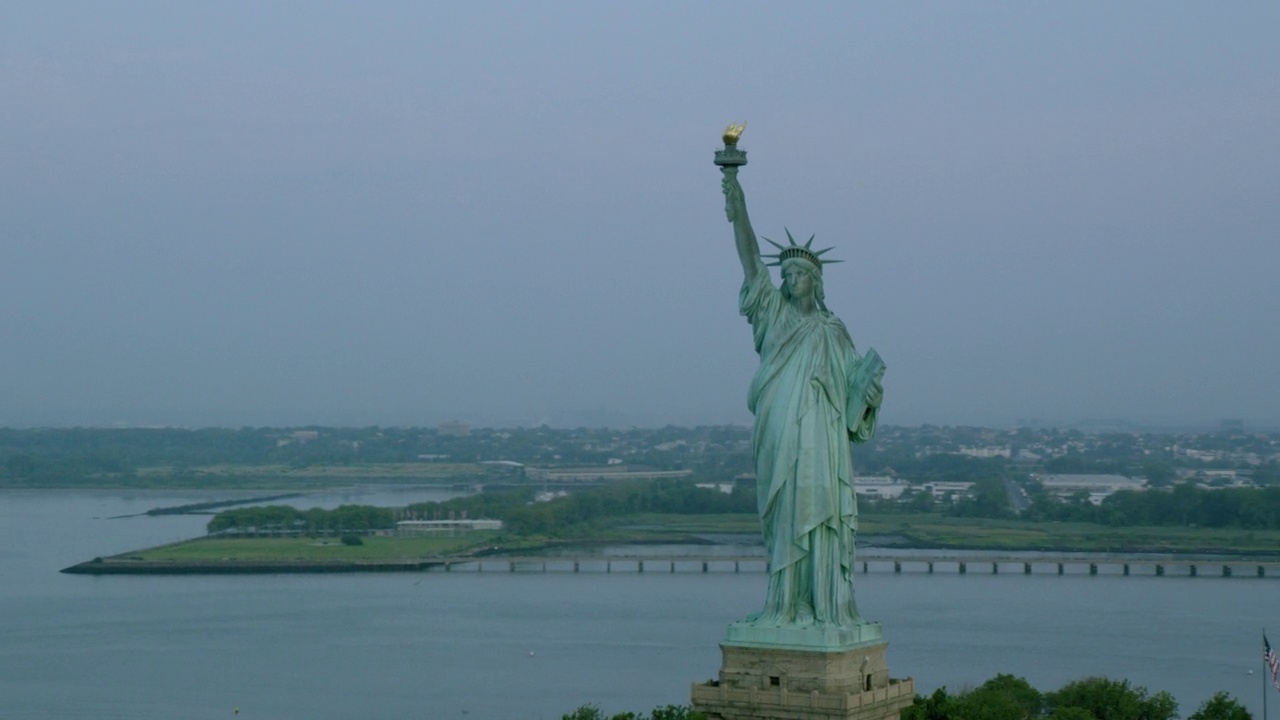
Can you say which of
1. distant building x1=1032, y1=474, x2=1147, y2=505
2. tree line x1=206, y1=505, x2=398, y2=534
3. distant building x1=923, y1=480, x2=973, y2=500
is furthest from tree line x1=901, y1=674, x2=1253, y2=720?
distant building x1=923, y1=480, x2=973, y2=500

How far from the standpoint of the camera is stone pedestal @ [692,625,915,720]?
37.9ft

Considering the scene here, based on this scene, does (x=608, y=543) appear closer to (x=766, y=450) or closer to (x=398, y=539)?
(x=398, y=539)

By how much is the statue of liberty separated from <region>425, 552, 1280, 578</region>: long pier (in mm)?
47475

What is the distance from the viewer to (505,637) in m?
42.9

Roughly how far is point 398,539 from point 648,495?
18.4 m

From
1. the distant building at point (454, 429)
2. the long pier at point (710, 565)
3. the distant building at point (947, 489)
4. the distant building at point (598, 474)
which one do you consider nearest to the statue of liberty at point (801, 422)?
the long pier at point (710, 565)

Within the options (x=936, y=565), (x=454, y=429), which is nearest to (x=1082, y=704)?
(x=936, y=565)

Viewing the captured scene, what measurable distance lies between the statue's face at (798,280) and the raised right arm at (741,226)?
0.60 feet

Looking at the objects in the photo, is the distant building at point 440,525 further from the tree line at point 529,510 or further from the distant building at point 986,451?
the distant building at point 986,451

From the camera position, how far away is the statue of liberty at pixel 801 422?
11.9m

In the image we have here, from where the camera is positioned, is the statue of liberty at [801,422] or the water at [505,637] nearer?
the statue of liberty at [801,422]

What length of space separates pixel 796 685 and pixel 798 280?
2406mm

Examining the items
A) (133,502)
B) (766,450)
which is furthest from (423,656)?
(133,502)

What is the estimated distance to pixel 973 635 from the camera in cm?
4106
